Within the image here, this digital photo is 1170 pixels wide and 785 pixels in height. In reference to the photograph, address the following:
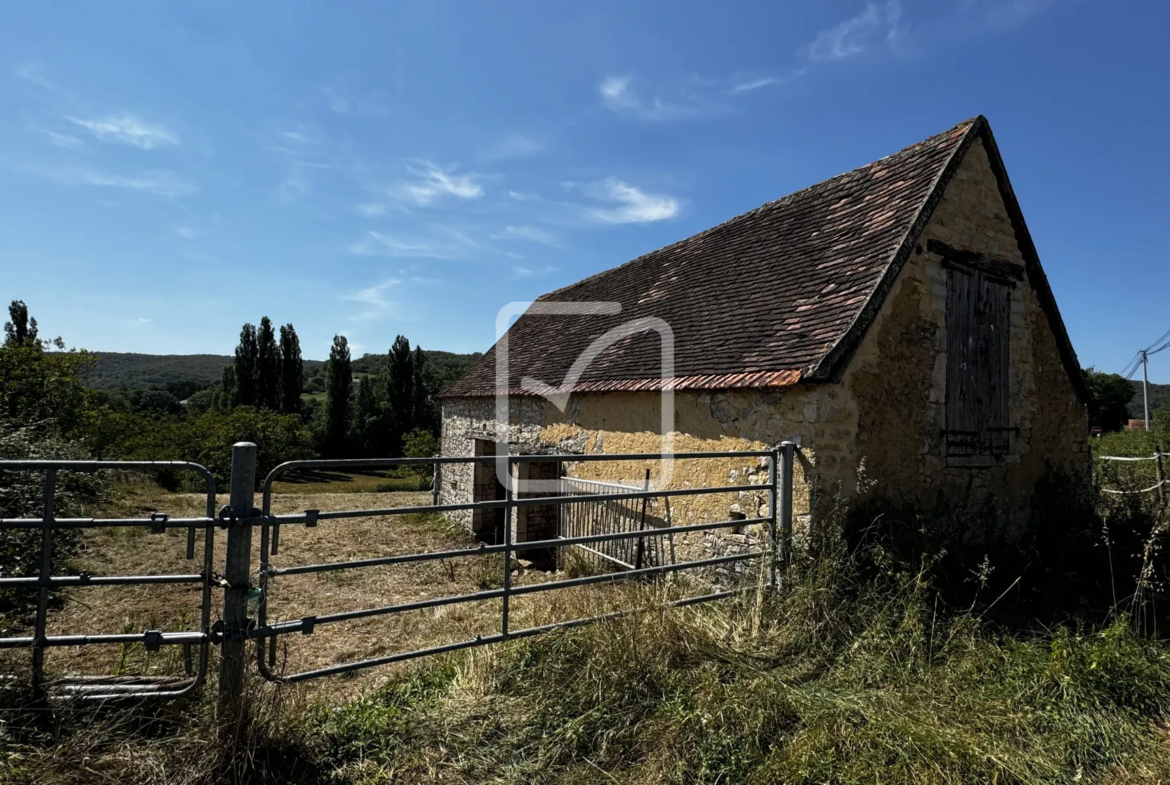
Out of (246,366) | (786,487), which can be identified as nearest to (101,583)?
(786,487)

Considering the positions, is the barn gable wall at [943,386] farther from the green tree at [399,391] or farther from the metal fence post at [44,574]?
the green tree at [399,391]

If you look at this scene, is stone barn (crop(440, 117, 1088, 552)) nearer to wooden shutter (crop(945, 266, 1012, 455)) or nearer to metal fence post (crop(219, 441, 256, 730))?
wooden shutter (crop(945, 266, 1012, 455))

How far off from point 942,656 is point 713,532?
8.66 ft

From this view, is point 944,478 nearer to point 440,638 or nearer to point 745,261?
point 745,261

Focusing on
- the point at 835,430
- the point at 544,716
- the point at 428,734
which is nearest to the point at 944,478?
the point at 835,430

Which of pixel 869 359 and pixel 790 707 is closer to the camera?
pixel 790 707

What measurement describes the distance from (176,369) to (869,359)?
9048cm

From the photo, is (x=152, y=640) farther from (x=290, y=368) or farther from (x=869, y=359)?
(x=290, y=368)

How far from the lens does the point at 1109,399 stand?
4081cm

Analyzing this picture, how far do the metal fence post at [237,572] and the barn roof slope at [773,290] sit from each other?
4.40 metres

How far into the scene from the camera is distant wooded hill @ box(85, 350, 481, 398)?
64994 millimetres

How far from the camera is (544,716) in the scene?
3439 mm

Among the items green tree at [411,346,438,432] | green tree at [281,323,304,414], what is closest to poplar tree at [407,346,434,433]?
green tree at [411,346,438,432]

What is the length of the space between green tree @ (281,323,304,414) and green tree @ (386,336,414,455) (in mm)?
7314
